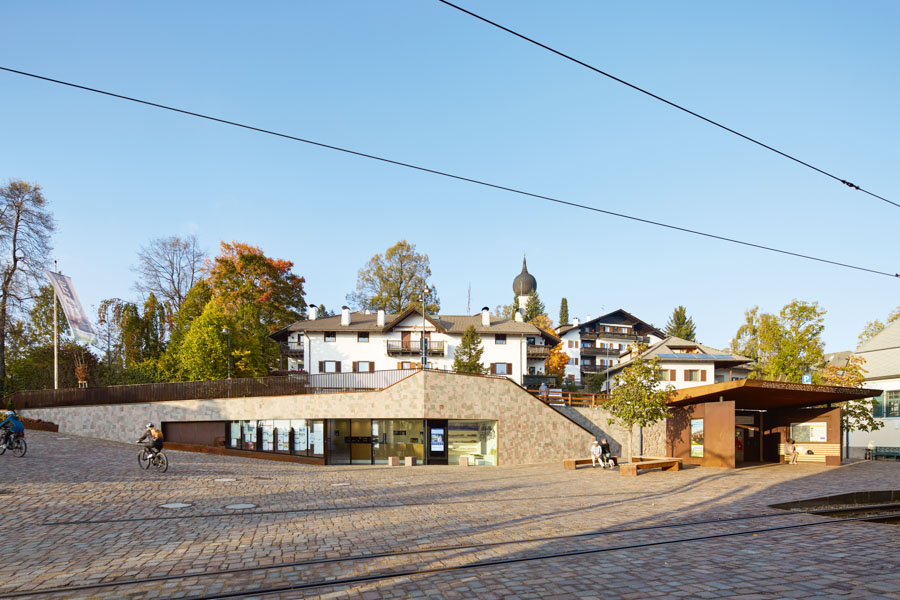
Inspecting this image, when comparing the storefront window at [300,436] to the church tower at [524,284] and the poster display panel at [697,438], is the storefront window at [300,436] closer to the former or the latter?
the poster display panel at [697,438]

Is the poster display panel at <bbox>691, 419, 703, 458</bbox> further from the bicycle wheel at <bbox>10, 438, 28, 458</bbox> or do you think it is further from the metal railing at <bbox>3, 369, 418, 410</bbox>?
the bicycle wheel at <bbox>10, 438, 28, 458</bbox>

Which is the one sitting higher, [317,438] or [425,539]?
[425,539]

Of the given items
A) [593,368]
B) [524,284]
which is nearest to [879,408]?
[593,368]

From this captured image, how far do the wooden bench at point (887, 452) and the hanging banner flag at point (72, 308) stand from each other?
5309 centimetres

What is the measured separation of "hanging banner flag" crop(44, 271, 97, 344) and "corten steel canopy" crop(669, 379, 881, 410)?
32527 millimetres

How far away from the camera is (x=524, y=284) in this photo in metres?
99.8

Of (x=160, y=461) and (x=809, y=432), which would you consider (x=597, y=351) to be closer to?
(x=809, y=432)

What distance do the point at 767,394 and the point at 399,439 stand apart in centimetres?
1727

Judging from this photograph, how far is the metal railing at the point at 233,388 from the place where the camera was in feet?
101

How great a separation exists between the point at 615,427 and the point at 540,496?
72.1 ft

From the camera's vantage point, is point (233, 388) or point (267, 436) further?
point (233, 388)

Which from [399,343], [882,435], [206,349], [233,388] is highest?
[206,349]

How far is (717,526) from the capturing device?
1176 centimetres

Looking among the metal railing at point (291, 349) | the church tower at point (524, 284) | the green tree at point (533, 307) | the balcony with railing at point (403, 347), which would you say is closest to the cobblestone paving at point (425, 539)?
the balcony with railing at point (403, 347)
